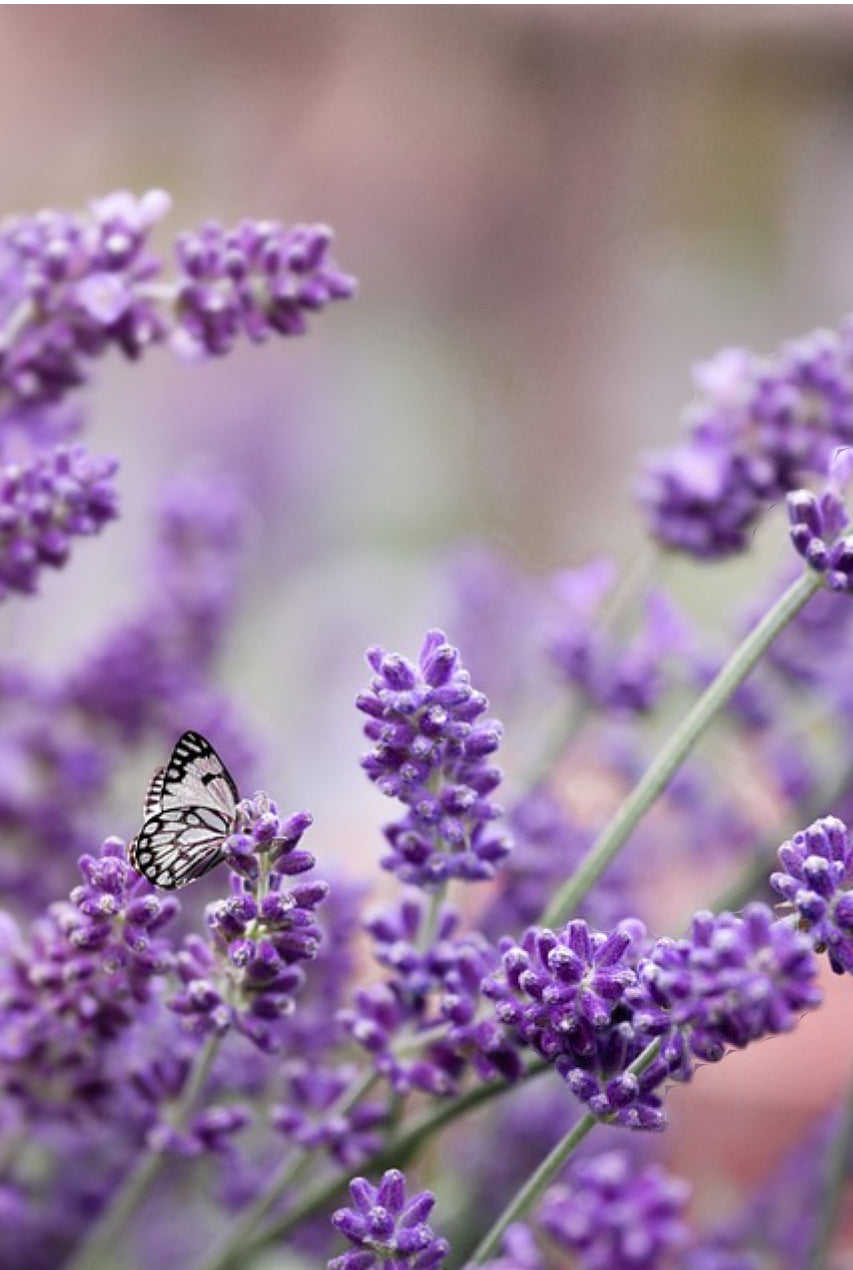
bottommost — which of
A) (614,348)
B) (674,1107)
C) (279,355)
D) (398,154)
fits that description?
(674,1107)


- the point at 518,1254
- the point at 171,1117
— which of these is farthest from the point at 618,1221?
the point at 171,1117

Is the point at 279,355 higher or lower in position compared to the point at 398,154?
lower

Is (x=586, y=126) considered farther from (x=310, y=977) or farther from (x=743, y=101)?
(x=310, y=977)

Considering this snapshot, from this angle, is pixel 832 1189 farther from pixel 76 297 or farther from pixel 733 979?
pixel 76 297

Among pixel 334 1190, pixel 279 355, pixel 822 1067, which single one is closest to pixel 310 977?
pixel 334 1190

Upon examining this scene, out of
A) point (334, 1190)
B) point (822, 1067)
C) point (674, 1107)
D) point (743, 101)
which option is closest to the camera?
point (334, 1190)

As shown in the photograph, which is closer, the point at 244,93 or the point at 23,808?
the point at 23,808

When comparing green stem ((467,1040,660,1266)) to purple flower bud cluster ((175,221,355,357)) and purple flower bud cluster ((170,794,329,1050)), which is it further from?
purple flower bud cluster ((175,221,355,357))
